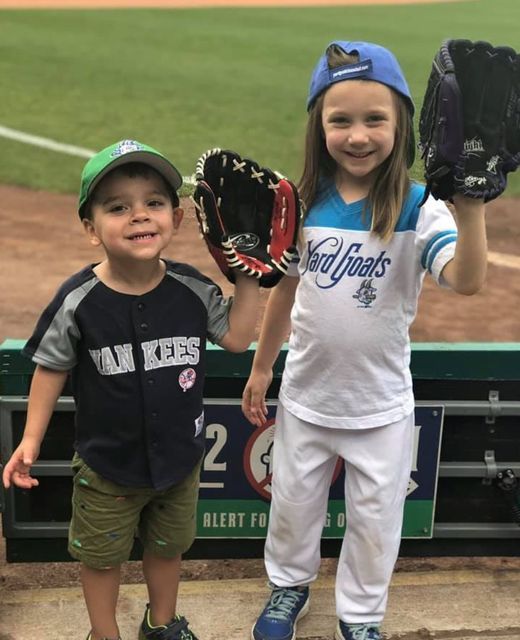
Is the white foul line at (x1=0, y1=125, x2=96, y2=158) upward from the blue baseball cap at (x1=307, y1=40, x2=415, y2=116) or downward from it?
upward

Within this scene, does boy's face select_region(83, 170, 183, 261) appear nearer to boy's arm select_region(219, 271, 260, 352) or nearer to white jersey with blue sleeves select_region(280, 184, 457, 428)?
boy's arm select_region(219, 271, 260, 352)

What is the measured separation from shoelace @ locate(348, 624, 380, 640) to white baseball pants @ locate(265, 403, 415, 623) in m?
0.02

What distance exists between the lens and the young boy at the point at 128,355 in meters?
1.95

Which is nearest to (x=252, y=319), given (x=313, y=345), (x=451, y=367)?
(x=313, y=345)

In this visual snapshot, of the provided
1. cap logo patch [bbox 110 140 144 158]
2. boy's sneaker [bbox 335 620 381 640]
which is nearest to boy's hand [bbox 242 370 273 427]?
boy's sneaker [bbox 335 620 381 640]

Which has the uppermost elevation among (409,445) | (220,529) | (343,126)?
(343,126)

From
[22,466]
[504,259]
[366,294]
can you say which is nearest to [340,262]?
[366,294]

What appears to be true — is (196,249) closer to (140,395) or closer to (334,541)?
(334,541)

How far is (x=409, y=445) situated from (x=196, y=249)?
4473 mm

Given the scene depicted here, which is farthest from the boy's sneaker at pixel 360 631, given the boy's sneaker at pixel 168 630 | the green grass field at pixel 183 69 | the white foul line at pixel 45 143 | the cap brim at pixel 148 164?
the white foul line at pixel 45 143

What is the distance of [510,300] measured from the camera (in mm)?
5789

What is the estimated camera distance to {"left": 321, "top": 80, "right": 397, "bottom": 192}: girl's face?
1993mm

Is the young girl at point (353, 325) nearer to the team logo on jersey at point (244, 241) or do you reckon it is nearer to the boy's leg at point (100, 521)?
the team logo on jersey at point (244, 241)

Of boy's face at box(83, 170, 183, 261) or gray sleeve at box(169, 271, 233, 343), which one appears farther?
gray sleeve at box(169, 271, 233, 343)
